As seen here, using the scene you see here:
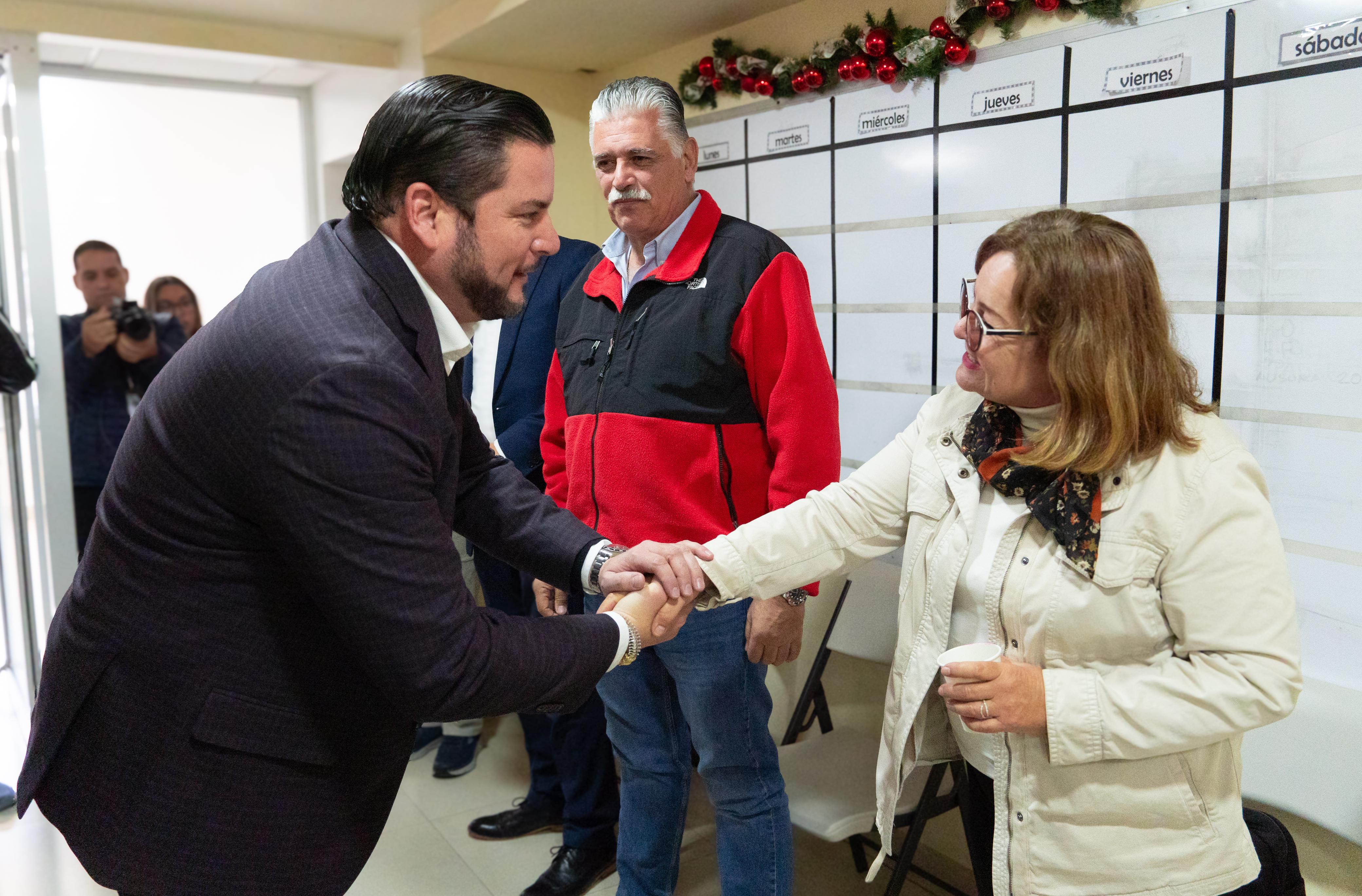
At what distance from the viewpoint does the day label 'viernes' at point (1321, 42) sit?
1858 mm

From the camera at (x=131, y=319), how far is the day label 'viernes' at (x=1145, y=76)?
357 cm

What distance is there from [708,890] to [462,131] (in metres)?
2.16

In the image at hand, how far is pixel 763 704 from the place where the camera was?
2.15 m

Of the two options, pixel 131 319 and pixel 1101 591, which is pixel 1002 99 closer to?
pixel 1101 591

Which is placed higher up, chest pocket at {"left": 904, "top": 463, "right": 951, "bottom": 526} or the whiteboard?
the whiteboard

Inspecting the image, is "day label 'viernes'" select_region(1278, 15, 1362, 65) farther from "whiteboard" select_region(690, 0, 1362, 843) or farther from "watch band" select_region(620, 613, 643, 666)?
"watch band" select_region(620, 613, 643, 666)

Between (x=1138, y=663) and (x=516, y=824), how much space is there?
2.15 m

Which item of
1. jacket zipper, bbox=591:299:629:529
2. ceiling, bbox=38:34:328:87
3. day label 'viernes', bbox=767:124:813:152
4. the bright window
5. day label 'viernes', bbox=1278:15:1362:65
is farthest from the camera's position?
the bright window

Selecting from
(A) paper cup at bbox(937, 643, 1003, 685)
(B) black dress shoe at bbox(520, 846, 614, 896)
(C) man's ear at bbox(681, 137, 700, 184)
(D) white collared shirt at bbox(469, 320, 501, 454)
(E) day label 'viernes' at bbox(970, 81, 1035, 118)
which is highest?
(E) day label 'viernes' at bbox(970, 81, 1035, 118)

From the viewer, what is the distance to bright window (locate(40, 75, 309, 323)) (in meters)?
4.18

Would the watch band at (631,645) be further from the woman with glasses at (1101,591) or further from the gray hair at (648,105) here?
the gray hair at (648,105)

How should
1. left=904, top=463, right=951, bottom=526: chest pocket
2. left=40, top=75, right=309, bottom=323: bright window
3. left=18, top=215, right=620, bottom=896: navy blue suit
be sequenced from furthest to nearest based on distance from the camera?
1. left=40, top=75, right=309, bottom=323: bright window
2. left=904, top=463, right=951, bottom=526: chest pocket
3. left=18, top=215, right=620, bottom=896: navy blue suit

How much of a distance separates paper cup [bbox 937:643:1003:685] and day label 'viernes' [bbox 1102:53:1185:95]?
145cm

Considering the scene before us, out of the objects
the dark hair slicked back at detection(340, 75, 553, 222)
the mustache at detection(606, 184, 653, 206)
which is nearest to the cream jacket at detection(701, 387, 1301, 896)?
the dark hair slicked back at detection(340, 75, 553, 222)
